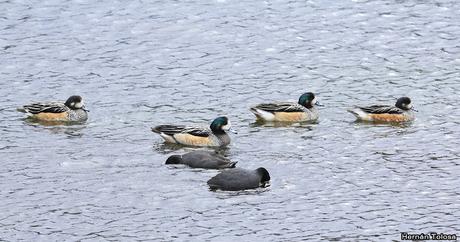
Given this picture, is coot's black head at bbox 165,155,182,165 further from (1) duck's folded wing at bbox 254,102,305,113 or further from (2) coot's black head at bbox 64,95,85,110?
(2) coot's black head at bbox 64,95,85,110

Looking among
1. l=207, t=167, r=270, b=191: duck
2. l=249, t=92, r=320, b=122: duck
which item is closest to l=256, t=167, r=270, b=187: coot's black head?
l=207, t=167, r=270, b=191: duck

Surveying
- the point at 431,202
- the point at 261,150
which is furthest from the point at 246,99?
the point at 431,202

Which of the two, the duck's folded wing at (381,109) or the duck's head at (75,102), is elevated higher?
the duck's head at (75,102)

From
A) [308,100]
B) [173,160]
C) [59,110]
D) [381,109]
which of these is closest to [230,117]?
[308,100]

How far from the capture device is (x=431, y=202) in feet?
64.3

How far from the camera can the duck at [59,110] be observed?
25.5 metres

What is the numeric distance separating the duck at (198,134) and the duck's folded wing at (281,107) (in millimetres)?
1495

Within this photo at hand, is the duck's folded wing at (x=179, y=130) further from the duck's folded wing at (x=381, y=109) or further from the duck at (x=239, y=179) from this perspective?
the duck's folded wing at (x=381, y=109)

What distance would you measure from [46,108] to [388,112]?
716 cm

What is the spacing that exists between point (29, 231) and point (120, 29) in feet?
47.5

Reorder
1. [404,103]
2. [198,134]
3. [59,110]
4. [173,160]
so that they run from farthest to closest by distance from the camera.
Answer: [59,110] < [404,103] < [198,134] < [173,160]

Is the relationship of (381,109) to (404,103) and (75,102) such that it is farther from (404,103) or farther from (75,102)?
(75,102)

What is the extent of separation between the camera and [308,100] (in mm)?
25844

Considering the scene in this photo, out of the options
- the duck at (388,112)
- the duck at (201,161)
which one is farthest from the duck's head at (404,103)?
the duck at (201,161)
